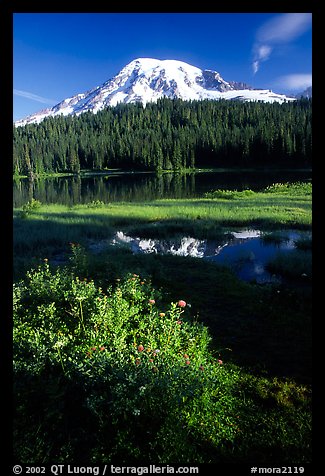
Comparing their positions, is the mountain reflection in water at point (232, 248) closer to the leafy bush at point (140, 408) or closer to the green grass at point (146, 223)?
the green grass at point (146, 223)

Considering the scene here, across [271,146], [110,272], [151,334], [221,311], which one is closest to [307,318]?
[221,311]

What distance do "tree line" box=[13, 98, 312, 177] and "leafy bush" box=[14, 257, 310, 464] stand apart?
6724 cm

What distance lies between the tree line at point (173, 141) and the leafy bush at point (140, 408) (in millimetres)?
67236

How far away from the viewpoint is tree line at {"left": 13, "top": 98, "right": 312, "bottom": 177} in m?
95.1

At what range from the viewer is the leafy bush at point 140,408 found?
3.39 m

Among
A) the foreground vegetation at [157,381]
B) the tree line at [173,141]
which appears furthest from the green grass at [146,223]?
the tree line at [173,141]

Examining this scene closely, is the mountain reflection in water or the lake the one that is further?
the lake

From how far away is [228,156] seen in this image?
106 meters

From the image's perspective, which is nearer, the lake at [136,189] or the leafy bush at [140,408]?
the leafy bush at [140,408]

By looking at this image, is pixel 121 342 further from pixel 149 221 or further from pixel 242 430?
pixel 149 221

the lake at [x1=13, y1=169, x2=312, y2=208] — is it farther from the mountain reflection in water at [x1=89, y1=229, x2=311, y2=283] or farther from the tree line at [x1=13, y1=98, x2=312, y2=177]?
the mountain reflection in water at [x1=89, y1=229, x2=311, y2=283]

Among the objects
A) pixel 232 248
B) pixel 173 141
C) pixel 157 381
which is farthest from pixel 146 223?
pixel 173 141

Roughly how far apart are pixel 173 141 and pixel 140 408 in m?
127

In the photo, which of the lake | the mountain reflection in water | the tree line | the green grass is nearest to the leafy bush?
the mountain reflection in water
